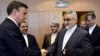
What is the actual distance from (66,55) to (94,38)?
1.00 metres

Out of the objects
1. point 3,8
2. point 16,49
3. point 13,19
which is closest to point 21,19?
point 13,19

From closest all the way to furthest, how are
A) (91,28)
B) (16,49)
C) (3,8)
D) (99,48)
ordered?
(16,49) → (99,48) → (91,28) → (3,8)

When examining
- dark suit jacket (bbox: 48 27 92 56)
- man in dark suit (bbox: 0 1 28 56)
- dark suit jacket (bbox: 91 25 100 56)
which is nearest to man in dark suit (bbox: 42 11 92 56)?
dark suit jacket (bbox: 48 27 92 56)

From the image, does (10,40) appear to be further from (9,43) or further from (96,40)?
(96,40)

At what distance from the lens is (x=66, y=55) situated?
3363 millimetres

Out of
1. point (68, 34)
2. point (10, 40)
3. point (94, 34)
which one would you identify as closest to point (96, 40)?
point (94, 34)

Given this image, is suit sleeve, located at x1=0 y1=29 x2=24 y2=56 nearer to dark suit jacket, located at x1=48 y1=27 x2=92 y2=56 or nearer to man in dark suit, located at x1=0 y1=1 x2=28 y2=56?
man in dark suit, located at x1=0 y1=1 x2=28 y2=56

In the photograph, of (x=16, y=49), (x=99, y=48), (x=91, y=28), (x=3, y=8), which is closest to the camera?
(x=16, y=49)

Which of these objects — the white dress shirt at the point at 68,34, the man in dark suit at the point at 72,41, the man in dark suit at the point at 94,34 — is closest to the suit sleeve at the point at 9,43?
the man in dark suit at the point at 72,41

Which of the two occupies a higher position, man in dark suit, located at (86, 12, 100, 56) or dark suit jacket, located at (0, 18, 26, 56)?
dark suit jacket, located at (0, 18, 26, 56)

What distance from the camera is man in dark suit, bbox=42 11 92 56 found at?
3.34 meters

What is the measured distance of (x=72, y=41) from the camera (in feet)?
11.2

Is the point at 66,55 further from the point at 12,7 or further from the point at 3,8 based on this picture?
the point at 3,8

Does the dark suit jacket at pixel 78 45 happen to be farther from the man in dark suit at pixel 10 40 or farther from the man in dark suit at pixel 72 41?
the man in dark suit at pixel 10 40
